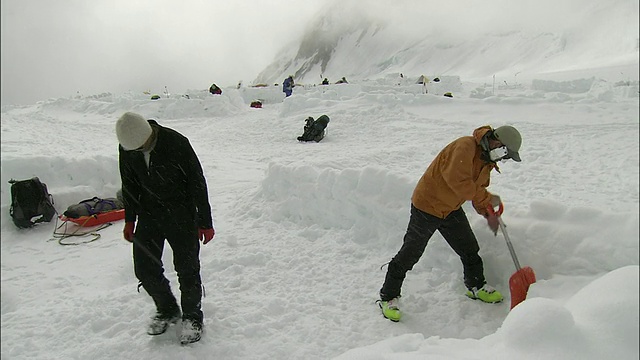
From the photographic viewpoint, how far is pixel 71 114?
9.88m

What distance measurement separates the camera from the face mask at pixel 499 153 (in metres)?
1.91

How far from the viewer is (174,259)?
84.2 inches

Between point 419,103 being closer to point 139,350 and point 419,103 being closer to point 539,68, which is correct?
point 539,68

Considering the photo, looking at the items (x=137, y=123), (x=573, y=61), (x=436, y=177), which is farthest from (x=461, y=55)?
(x=137, y=123)

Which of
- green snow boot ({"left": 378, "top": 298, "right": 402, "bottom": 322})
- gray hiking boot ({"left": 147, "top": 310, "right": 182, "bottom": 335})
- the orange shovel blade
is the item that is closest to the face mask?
the orange shovel blade

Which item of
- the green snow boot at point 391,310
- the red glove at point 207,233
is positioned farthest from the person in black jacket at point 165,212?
the green snow boot at point 391,310

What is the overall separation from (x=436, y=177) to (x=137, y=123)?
1.60 m

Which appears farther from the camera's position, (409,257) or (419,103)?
(419,103)

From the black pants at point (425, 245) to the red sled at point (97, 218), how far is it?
123 inches

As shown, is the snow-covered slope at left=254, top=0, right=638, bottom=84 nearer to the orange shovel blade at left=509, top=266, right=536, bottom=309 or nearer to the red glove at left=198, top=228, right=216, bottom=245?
the orange shovel blade at left=509, top=266, right=536, bottom=309

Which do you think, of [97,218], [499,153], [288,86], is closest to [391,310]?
[499,153]

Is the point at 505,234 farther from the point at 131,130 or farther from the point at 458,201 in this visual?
the point at 131,130

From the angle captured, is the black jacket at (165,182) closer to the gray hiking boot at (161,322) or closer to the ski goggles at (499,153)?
the gray hiking boot at (161,322)

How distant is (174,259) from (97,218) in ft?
7.81
